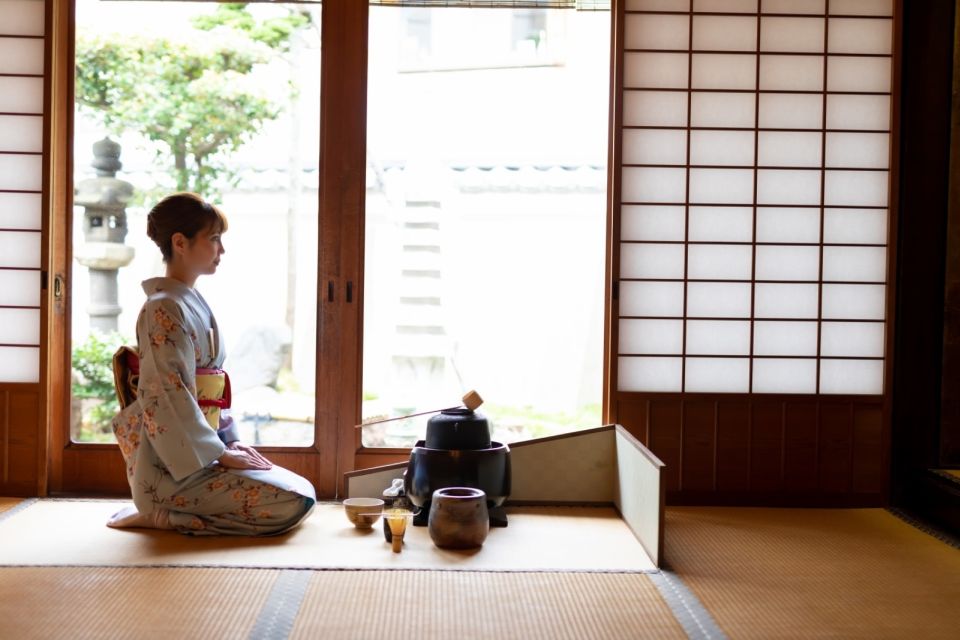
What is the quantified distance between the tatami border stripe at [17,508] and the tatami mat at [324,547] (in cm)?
3

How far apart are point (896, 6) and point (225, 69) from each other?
459cm

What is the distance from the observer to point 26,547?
3277 mm

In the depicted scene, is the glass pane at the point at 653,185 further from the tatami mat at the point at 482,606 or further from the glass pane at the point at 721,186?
the tatami mat at the point at 482,606

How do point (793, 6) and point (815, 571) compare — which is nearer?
point (815, 571)

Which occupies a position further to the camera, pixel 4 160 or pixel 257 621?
pixel 4 160

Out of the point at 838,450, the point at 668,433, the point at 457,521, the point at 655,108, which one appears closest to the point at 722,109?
the point at 655,108

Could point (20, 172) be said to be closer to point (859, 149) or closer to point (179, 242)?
point (179, 242)

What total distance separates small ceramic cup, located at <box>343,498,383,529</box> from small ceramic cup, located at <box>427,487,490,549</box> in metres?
0.32

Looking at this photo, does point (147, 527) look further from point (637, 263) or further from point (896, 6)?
point (896, 6)

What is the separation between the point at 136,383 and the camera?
3605mm

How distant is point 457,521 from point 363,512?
0.46m

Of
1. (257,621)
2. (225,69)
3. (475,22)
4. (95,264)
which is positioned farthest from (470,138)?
(257,621)

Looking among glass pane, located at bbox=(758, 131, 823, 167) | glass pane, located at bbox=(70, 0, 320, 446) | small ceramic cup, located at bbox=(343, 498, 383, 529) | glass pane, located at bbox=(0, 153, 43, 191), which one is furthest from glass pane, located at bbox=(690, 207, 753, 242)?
glass pane, located at bbox=(70, 0, 320, 446)

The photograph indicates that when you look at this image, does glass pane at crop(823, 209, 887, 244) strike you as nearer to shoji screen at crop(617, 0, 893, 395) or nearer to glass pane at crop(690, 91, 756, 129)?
shoji screen at crop(617, 0, 893, 395)
